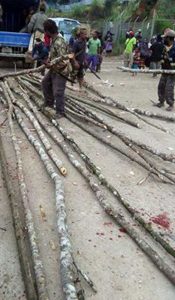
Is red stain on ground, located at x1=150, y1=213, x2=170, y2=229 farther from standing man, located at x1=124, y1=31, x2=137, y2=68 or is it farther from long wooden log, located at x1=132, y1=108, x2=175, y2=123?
standing man, located at x1=124, y1=31, x2=137, y2=68

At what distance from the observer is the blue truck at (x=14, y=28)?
1270 centimetres

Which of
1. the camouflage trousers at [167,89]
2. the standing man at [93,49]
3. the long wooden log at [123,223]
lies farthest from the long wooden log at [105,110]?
the standing man at [93,49]

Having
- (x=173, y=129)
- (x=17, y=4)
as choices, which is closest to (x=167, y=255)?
(x=173, y=129)

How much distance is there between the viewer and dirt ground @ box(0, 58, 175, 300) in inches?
137

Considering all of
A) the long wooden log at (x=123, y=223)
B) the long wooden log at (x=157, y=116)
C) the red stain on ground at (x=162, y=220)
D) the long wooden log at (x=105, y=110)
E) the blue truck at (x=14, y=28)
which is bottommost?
the red stain on ground at (x=162, y=220)

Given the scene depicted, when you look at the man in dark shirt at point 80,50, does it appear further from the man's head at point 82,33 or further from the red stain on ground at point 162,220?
the red stain on ground at point 162,220

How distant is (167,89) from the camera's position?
381 inches

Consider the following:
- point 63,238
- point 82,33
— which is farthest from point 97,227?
point 82,33

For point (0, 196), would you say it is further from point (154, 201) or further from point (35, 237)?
point (154, 201)

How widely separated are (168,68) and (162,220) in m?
5.81

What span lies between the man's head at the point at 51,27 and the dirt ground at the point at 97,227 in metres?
1.62

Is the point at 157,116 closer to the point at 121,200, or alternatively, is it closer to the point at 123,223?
the point at 121,200

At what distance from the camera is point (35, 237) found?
3785mm

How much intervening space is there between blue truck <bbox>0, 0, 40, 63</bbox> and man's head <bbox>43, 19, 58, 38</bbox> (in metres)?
5.29
